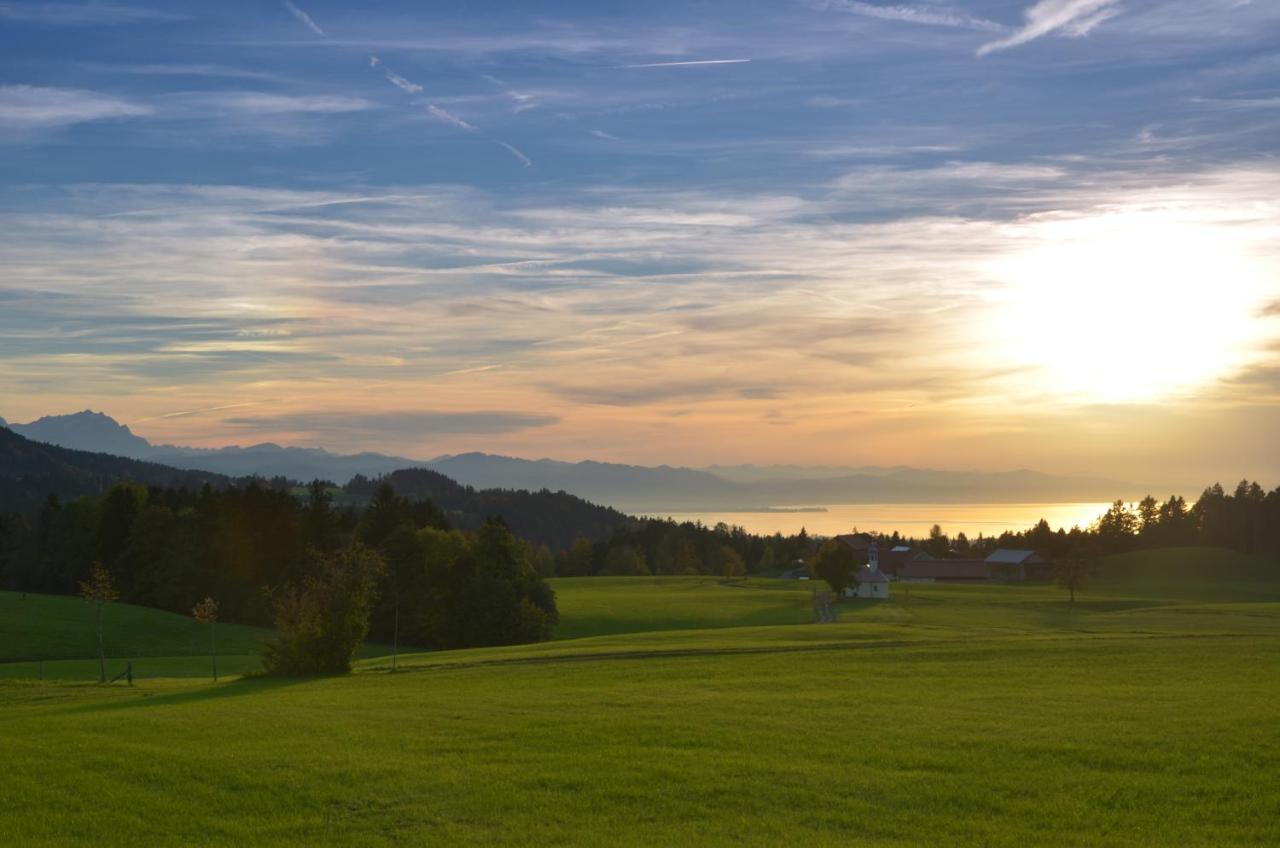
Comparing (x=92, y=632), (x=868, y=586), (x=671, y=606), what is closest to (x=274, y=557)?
(x=92, y=632)

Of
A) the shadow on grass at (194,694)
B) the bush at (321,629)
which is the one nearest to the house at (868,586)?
the bush at (321,629)

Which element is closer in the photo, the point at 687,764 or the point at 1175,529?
the point at 687,764

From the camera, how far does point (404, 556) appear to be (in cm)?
8625

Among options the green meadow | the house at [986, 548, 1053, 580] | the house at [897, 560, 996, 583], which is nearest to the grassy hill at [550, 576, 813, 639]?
the green meadow

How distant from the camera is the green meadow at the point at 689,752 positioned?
17.0m

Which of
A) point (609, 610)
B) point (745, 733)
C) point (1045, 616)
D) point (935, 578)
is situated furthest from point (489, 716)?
point (935, 578)

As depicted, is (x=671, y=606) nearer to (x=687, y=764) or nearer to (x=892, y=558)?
(x=687, y=764)

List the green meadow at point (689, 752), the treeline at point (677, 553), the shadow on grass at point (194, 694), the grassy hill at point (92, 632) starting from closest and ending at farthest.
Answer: the green meadow at point (689, 752) < the shadow on grass at point (194, 694) < the grassy hill at point (92, 632) < the treeline at point (677, 553)

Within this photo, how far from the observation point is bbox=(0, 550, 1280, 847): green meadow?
17.0 meters

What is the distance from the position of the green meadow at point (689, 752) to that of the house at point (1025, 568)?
4944 inches

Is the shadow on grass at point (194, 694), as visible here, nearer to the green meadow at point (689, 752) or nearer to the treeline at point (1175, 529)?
the green meadow at point (689, 752)

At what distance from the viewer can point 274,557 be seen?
9181 centimetres

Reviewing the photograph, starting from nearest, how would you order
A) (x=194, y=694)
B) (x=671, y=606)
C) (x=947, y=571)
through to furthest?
(x=194, y=694) → (x=671, y=606) → (x=947, y=571)

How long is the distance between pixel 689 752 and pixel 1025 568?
15656 centimetres
